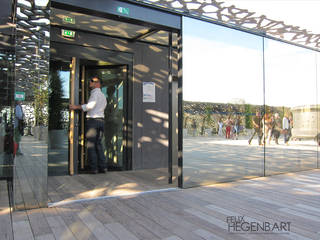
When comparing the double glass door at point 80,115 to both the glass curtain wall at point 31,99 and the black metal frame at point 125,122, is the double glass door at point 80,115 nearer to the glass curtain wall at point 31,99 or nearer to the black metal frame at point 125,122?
Answer: the black metal frame at point 125,122

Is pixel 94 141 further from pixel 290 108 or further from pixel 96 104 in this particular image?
pixel 290 108

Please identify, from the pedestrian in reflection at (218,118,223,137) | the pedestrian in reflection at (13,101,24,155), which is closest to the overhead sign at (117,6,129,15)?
the pedestrian in reflection at (13,101,24,155)

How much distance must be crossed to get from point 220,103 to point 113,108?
2.24 meters

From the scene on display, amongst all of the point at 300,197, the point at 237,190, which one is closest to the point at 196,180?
the point at 237,190

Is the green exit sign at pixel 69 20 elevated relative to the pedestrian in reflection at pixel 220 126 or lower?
elevated

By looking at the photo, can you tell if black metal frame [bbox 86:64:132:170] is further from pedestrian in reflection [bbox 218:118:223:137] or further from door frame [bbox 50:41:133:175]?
pedestrian in reflection [bbox 218:118:223:137]

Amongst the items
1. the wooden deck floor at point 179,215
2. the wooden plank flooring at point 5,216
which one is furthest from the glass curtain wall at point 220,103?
the wooden plank flooring at point 5,216

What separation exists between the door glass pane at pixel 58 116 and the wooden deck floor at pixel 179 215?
1.85 m

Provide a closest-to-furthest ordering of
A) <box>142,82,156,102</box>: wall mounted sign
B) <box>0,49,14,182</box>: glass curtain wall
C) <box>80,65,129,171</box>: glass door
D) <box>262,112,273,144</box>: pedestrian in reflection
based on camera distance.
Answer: <box>0,49,14,182</box>: glass curtain wall → <box>262,112,273,144</box>: pedestrian in reflection → <box>80,65,129,171</box>: glass door → <box>142,82,156,102</box>: wall mounted sign

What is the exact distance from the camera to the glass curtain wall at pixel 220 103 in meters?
3.91

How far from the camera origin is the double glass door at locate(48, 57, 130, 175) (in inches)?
186

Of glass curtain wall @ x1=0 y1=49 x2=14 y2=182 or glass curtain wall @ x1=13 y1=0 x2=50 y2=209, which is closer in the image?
glass curtain wall @ x1=13 y1=0 x2=50 y2=209

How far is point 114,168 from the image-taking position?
17.1ft

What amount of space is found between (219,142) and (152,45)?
252 centimetres
